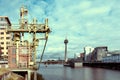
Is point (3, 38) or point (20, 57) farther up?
point (3, 38)

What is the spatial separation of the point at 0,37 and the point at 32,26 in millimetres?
75869

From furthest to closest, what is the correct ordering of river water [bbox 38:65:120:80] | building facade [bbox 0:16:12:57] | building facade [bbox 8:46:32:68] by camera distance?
Result: building facade [bbox 0:16:12:57] → river water [bbox 38:65:120:80] → building facade [bbox 8:46:32:68]

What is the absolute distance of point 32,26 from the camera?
166 feet

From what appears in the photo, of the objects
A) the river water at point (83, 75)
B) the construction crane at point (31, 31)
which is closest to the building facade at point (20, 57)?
the construction crane at point (31, 31)

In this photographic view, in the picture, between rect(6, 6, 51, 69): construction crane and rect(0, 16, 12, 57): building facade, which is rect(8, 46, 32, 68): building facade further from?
rect(0, 16, 12, 57): building facade

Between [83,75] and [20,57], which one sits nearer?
[20,57]

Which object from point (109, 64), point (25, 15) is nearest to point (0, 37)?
point (25, 15)

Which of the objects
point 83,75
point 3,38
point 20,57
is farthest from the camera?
point 3,38

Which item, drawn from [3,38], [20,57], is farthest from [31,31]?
[3,38]

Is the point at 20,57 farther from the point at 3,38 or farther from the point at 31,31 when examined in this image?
the point at 3,38

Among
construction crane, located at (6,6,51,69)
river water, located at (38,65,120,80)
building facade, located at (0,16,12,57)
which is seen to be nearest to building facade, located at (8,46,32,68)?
construction crane, located at (6,6,51,69)

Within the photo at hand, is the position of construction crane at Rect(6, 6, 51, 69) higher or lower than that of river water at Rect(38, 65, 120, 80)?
higher

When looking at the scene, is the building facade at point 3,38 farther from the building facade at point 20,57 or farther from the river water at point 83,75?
the building facade at point 20,57

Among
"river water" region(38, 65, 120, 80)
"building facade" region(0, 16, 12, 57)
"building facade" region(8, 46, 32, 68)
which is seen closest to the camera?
"building facade" region(8, 46, 32, 68)
